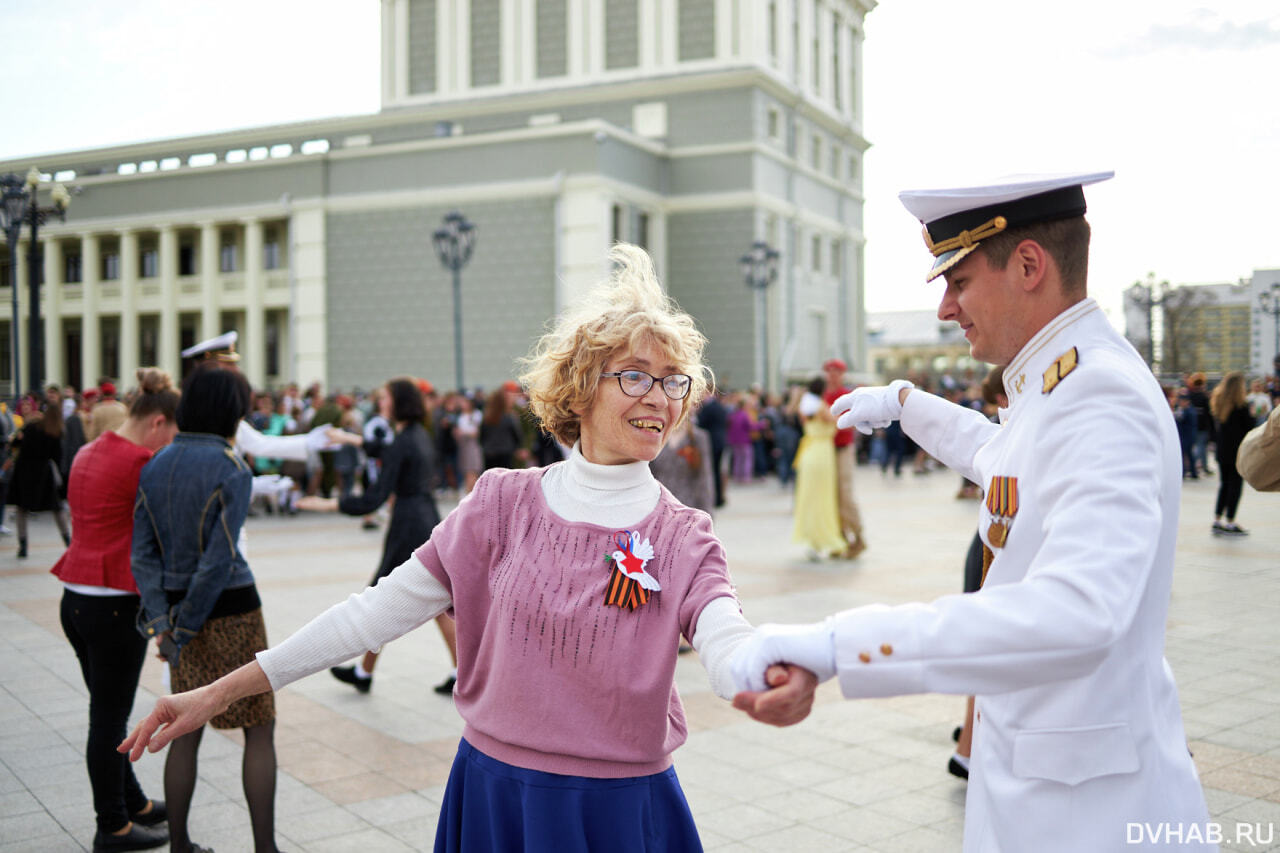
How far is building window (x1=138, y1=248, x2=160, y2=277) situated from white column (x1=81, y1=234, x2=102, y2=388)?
1.88m

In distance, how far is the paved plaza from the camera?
183 inches

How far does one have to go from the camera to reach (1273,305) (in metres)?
40.0

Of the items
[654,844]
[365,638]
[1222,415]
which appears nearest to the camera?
[654,844]

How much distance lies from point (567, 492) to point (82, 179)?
51444 mm

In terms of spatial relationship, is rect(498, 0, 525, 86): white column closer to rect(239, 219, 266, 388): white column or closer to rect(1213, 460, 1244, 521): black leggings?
rect(239, 219, 266, 388): white column

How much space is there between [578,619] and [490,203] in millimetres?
37423

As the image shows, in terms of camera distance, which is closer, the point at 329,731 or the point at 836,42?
the point at 329,731

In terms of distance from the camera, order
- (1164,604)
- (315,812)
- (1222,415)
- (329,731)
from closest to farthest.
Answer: (1164,604)
(315,812)
(329,731)
(1222,415)

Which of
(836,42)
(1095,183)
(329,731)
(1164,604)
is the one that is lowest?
(329,731)

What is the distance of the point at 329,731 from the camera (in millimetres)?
6086

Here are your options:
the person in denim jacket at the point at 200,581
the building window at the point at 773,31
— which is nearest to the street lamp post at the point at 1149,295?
the building window at the point at 773,31

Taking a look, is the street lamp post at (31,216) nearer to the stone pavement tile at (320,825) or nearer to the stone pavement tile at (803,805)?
the stone pavement tile at (320,825)

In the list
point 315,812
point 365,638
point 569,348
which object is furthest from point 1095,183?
point 315,812

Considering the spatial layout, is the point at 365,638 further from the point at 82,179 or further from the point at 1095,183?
the point at 82,179
